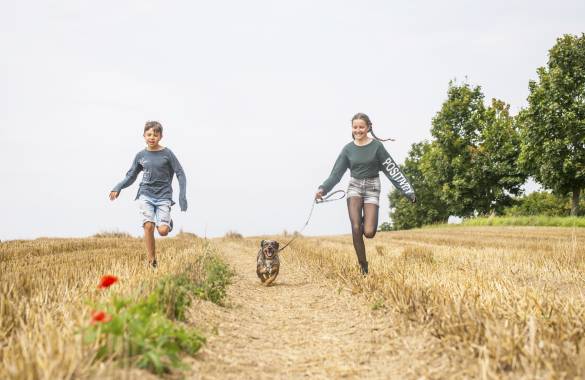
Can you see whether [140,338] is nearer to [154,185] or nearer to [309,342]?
[309,342]

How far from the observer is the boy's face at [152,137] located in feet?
24.7

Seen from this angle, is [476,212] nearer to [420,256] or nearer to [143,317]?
[420,256]

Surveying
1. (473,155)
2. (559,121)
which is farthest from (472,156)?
(559,121)

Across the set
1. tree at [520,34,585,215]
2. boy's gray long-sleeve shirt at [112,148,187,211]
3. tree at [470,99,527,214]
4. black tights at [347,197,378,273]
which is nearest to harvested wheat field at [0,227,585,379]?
black tights at [347,197,378,273]

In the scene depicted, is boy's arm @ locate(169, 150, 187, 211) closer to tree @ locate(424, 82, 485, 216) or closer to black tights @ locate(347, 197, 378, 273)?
black tights @ locate(347, 197, 378, 273)

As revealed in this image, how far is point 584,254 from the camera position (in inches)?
356

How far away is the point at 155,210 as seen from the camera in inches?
303

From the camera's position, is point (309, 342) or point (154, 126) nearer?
point (309, 342)

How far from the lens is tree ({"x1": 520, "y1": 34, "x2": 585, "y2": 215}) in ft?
95.5

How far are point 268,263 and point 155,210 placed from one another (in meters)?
1.97

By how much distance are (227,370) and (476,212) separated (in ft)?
133

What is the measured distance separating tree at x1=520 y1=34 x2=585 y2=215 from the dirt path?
27.6 meters

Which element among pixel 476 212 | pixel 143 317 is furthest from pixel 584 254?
pixel 476 212

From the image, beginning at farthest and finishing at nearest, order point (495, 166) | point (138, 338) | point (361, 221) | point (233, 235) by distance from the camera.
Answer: point (495, 166) < point (233, 235) < point (361, 221) < point (138, 338)
